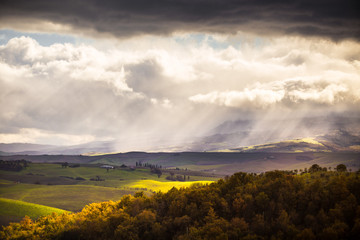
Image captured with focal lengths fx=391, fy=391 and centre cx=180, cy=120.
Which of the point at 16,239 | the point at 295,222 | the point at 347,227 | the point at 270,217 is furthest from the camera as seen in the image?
the point at 16,239

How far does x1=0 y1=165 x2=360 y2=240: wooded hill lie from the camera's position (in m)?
89.6

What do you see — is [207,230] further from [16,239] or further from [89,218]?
[16,239]

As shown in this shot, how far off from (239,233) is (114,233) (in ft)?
133

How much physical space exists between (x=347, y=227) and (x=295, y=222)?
13456mm

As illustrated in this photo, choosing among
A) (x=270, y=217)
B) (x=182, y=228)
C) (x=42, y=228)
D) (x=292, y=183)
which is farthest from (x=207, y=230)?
(x=42, y=228)

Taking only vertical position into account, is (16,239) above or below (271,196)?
below

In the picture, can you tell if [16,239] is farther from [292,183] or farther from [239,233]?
[292,183]

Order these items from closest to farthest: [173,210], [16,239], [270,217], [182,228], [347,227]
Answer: [347,227] < [270,217] < [182,228] < [173,210] < [16,239]

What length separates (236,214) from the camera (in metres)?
109

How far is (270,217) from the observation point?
100188 mm

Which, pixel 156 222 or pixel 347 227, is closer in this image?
pixel 347 227

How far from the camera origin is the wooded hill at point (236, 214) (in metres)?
89.6

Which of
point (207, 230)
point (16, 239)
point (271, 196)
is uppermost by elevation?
point (271, 196)

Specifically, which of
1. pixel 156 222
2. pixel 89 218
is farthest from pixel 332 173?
pixel 89 218
